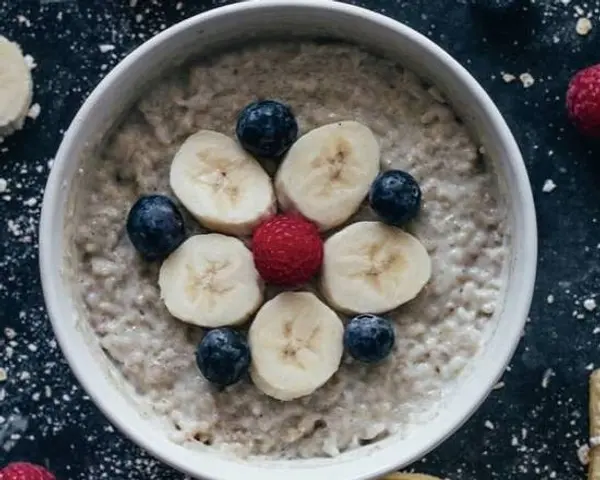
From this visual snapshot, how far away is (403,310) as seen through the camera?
1374 millimetres

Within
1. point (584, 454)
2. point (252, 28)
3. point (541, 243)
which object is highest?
point (252, 28)

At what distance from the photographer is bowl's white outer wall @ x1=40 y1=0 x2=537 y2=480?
1.32 meters

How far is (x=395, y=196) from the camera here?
51.4 inches

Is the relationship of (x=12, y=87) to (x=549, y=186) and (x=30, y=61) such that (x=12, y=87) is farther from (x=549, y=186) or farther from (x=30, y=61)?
(x=549, y=186)

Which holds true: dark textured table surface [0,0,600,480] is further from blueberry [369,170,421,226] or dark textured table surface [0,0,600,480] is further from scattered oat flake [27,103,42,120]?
blueberry [369,170,421,226]

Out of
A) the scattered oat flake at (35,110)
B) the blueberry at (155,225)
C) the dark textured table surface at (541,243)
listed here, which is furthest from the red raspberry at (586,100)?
the scattered oat flake at (35,110)

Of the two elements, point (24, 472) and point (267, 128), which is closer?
point (267, 128)

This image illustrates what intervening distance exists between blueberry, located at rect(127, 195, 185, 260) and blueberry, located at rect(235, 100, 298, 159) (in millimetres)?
107

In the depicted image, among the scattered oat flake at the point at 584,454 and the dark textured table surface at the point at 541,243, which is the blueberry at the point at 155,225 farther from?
the scattered oat flake at the point at 584,454

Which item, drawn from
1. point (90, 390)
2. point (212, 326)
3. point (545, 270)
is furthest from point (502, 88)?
point (90, 390)

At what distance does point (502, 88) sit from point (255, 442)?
50 cm

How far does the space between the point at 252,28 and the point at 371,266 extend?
286 mm

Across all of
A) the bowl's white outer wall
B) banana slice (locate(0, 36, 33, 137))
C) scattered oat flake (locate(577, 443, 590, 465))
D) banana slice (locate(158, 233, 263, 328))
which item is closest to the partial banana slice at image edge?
scattered oat flake (locate(577, 443, 590, 465))

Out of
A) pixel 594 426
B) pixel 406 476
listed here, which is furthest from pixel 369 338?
pixel 594 426
